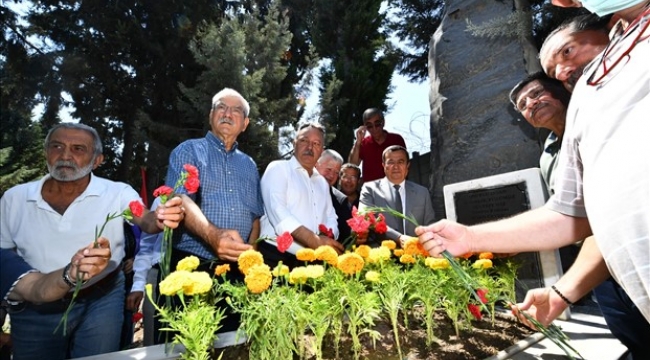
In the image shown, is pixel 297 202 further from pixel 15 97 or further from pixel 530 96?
pixel 15 97

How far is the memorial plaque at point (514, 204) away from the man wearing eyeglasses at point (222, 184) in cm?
182

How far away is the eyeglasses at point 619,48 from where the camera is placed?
2.59 feet

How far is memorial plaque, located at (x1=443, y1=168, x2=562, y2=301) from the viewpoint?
107 inches

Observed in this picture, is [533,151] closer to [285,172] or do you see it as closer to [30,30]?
[285,172]

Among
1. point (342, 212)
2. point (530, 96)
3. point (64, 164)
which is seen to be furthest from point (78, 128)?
point (530, 96)

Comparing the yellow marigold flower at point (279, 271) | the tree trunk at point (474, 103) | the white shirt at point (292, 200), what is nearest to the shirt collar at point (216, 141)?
the white shirt at point (292, 200)

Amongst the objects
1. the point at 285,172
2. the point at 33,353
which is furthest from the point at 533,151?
the point at 33,353

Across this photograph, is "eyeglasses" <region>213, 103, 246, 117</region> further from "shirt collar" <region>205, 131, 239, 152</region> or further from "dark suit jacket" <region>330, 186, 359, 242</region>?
"dark suit jacket" <region>330, 186, 359, 242</region>

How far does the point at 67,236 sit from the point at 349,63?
9568 millimetres

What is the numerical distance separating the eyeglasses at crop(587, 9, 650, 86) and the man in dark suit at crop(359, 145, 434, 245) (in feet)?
9.17

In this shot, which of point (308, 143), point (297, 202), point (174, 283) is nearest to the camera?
point (174, 283)

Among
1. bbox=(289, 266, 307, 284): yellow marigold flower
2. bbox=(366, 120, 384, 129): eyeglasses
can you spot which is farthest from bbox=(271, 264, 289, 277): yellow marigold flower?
bbox=(366, 120, 384, 129): eyeglasses

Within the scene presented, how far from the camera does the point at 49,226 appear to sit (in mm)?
1995

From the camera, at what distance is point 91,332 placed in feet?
6.23
